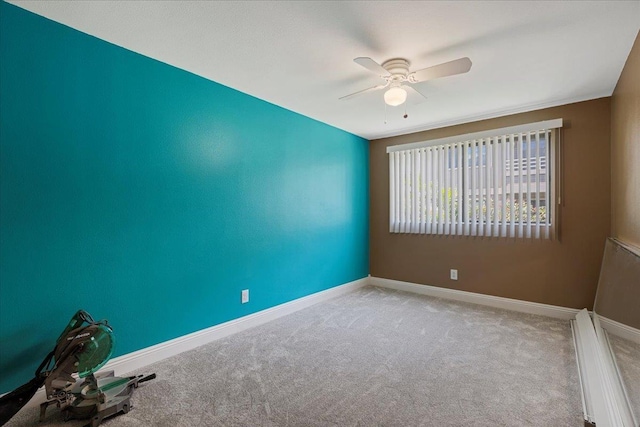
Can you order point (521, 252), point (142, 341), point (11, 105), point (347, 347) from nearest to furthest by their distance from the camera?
point (11, 105) < point (142, 341) < point (347, 347) < point (521, 252)

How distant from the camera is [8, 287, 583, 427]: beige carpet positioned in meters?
1.78

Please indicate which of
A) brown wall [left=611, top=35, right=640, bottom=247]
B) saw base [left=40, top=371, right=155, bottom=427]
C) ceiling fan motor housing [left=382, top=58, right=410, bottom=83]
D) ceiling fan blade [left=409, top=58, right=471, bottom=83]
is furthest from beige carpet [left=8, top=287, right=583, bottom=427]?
ceiling fan motor housing [left=382, top=58, right=410, bottom=83]

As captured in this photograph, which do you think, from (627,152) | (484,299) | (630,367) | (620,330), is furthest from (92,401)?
(627,152)

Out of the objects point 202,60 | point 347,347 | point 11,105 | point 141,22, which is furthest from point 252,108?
point 347,347

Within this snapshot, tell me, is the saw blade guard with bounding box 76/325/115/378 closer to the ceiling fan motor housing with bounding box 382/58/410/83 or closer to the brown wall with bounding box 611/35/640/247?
the ceiling fan motor housing with bounding box 382/58/410/83

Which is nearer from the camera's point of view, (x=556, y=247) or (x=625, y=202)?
(x=625, y=202)

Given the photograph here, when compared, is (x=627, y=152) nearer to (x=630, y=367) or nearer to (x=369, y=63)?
(x=630, y=367)

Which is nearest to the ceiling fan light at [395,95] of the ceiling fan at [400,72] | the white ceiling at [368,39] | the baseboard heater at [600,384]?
the ceiling fan at [400,72]

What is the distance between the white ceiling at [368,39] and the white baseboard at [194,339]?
2.29 meters

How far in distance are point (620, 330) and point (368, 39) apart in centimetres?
255

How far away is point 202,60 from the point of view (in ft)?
8.07

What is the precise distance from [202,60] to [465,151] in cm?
326

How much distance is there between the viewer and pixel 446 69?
217 centimetres

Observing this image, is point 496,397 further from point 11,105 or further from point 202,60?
point 11,105
